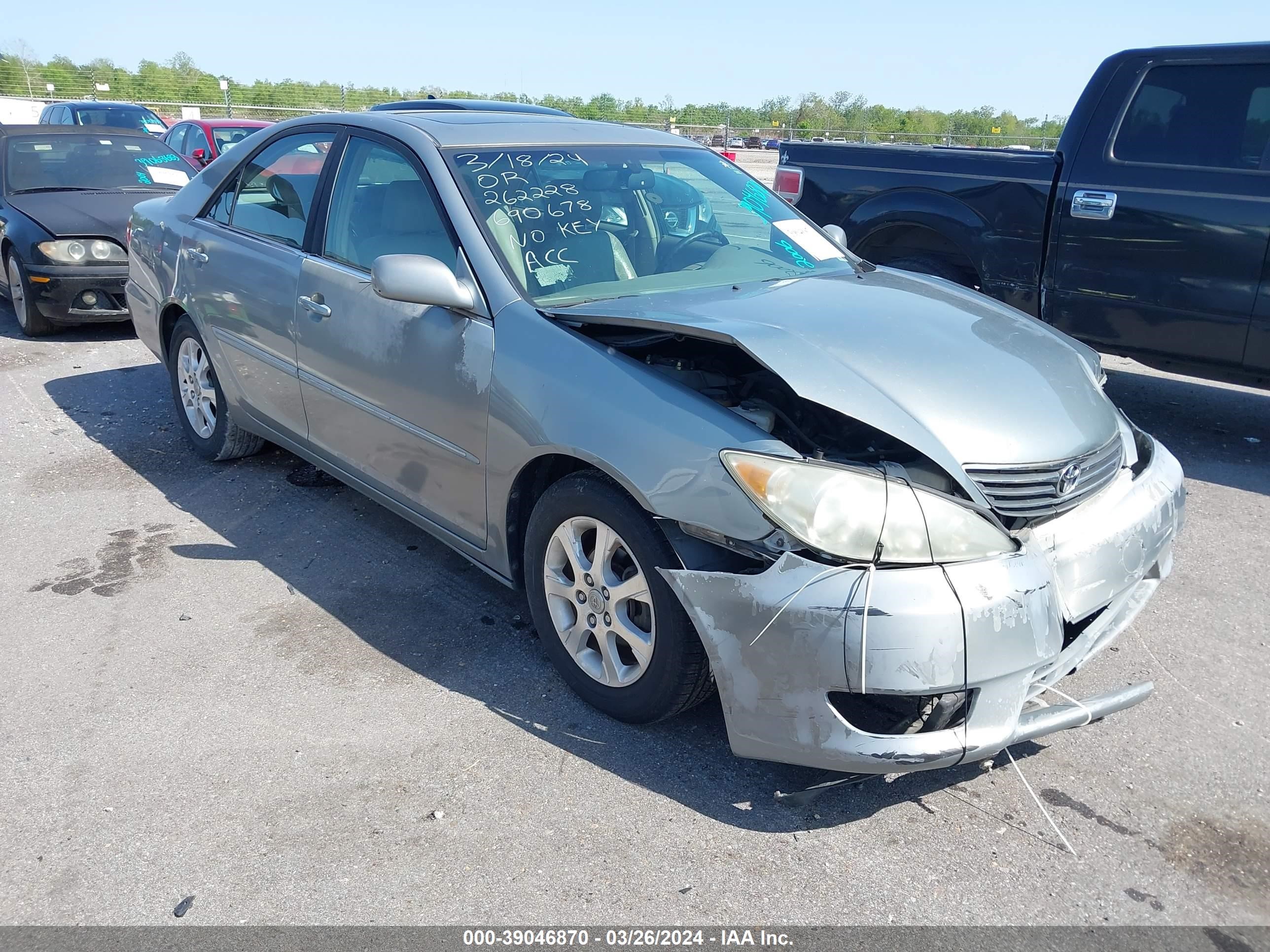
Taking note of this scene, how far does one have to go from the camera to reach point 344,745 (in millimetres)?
3152

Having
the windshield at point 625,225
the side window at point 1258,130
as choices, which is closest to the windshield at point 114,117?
the windshield at point 625,225

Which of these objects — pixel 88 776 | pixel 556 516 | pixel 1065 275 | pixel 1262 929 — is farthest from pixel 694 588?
pixel 1065 275

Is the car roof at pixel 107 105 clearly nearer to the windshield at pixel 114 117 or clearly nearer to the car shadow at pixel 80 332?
the windshield at pixel 114 117

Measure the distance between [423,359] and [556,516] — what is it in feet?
2.69

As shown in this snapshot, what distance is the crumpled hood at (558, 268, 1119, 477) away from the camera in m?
2.83

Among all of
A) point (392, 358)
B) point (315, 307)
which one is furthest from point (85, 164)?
point (392, 358)

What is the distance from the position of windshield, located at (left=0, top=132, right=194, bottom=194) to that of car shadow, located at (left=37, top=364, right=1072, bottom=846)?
3894 millimetres

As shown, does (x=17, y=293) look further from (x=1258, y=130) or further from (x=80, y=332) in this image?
(x=1258, y=130)

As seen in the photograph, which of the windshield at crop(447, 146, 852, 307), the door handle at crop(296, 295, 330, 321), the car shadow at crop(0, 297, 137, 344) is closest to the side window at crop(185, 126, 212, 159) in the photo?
the car shadow at crop(0, 297, 137, 344)

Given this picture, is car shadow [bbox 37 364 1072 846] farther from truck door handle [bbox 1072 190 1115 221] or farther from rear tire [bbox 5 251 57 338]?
truck door handle [bbox 1072 190 1115 221]

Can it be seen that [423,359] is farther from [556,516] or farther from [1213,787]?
[1213,787]

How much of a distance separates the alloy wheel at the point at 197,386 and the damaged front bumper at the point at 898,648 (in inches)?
135

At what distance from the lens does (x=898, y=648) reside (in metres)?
2.50

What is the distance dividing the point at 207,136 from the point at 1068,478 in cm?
1627
